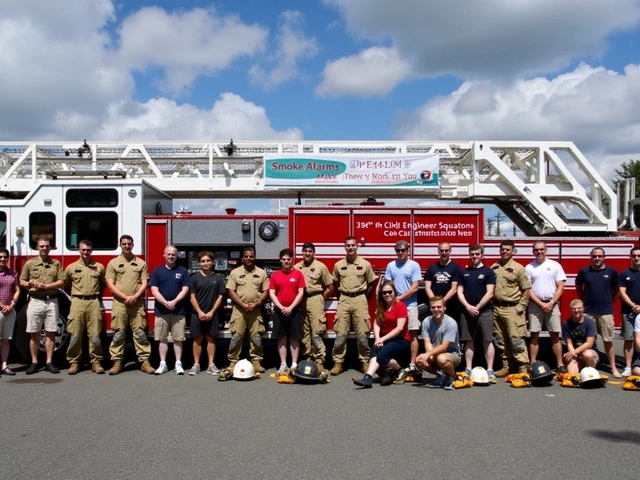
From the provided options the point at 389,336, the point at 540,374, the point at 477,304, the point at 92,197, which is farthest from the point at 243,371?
the point at 540,374

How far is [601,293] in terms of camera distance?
26.5ft

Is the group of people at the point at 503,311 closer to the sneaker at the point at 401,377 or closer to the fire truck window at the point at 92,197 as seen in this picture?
the sneaker at the point at 401,377

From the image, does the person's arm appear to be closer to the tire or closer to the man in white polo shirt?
the man in white polo shirt

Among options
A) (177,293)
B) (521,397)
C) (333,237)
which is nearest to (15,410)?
(177,293)

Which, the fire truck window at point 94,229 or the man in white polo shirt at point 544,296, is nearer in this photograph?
the man in white polo shirt at point 544,296

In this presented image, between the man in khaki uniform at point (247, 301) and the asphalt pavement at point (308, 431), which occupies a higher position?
the man in khaki uniform at point (247, 301)

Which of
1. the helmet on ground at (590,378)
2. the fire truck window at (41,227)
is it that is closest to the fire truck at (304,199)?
the fire truck window at (41,227)

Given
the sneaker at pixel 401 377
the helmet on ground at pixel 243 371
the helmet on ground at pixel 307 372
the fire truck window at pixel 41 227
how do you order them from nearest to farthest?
the helmet on ground at pixel 307 372, the sneaker at pixel 401 377, the helmet on ground at pixel 243 371, the fire truck window at pixel 41 227

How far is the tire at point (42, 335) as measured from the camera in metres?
8.44

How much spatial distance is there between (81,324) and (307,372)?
328 cm

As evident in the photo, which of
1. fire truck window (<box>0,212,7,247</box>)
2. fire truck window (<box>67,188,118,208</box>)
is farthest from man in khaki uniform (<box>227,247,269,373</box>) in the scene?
fire truck window (<box>0,212,7,247</box>)

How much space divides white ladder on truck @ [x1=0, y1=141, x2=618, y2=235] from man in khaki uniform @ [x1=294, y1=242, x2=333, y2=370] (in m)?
3.53

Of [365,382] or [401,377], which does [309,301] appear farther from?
[401,377]

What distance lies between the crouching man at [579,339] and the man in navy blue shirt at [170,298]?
17.2ft
